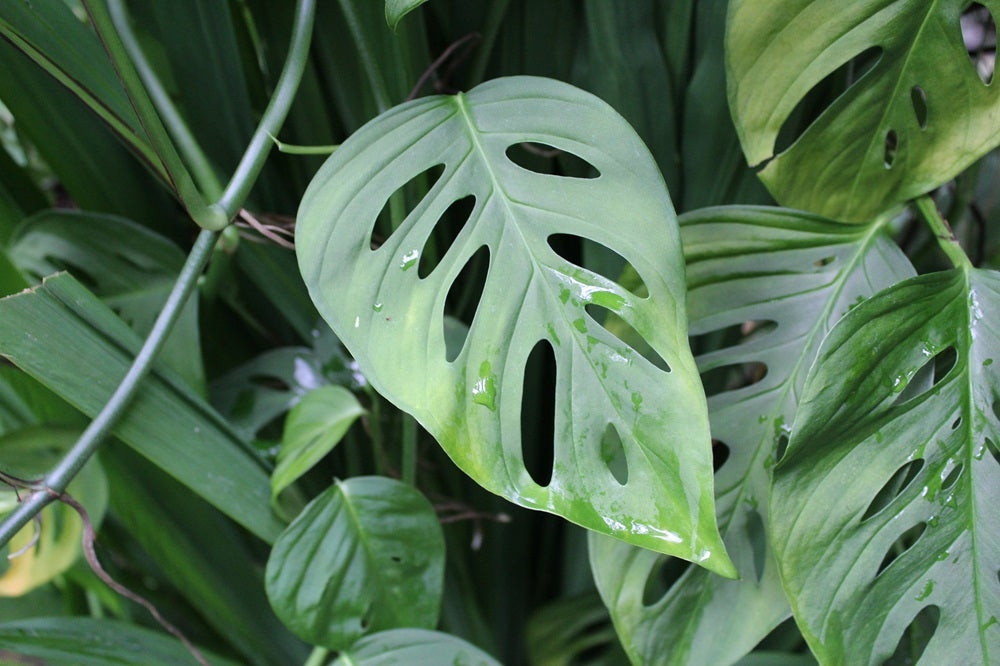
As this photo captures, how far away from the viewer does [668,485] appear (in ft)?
0.81

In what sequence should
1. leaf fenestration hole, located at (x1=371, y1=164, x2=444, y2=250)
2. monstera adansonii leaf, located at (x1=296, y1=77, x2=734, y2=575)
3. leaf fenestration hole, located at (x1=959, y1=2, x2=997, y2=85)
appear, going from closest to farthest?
monstera adansonii leaf, located at (x1=296, y1=77, x2=734, y2=575) < leaf fenestration hole, located at (x1=371, y1=164, x2=444, y2=250) < leaf fenestration hole, located at (x1=959, y1=2, x2=997, y2=85)

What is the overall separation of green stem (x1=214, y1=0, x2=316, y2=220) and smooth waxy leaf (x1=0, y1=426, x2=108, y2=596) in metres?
0.19

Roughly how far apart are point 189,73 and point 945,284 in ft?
1.40

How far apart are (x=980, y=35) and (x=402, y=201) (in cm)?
51

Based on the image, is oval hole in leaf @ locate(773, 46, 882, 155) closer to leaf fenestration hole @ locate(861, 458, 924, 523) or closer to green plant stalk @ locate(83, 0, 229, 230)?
leaf fenestration hole @ locate(861, 458, 924, 523)

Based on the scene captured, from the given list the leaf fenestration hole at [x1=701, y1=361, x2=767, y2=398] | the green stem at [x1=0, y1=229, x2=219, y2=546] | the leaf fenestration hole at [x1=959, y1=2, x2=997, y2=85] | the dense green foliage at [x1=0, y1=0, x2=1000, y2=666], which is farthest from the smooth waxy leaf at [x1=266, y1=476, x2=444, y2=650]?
the leaf fenestration hole at [x1=959, y1=2, x2=997, y2=85]

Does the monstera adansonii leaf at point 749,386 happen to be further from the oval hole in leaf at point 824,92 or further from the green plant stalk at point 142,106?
the green plant stalk at point 142,106

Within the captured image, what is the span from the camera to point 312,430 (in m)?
0.39

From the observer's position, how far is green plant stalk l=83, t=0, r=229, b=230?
0.28 metres

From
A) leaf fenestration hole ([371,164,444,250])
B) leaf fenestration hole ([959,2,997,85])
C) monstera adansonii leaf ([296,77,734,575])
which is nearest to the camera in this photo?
monstera adansonii leaf ([296,77,734,575])

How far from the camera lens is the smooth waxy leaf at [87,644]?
1.20ft

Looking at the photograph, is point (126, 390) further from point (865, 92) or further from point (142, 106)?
point (865, 92)

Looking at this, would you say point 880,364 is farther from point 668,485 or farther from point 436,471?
point 436,471

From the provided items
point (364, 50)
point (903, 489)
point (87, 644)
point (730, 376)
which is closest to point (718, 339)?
point (730, 376)
